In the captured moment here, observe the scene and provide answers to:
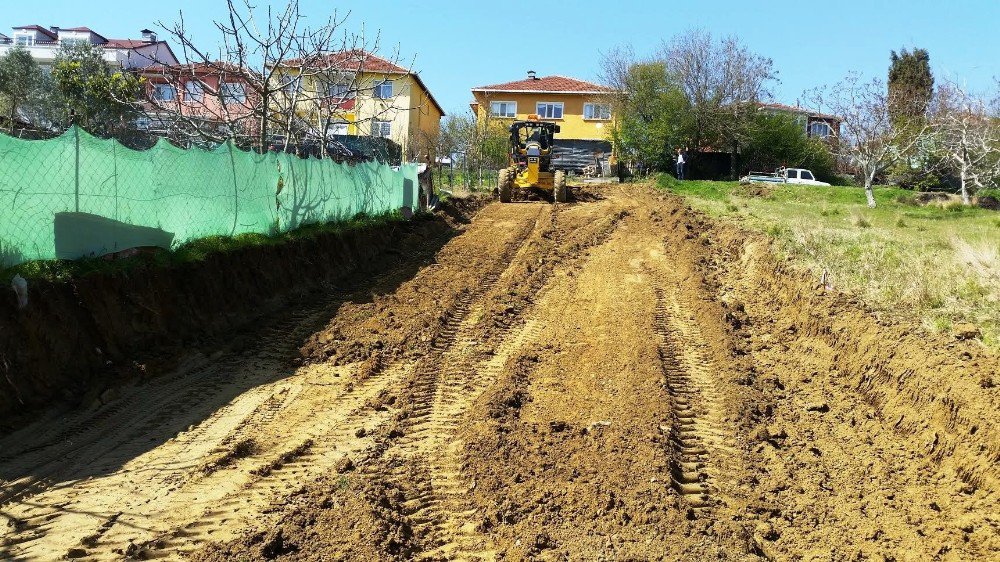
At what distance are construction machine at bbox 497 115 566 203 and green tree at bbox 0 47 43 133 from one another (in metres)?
26.1

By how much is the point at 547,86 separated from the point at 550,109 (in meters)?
1.60

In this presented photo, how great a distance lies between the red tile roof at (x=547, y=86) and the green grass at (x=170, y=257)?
3811cm

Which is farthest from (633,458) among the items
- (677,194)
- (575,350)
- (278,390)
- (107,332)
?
(677,194)

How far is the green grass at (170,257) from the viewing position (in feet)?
24.4

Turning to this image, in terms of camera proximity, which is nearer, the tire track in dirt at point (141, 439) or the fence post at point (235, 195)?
the tire track in dirt at point (141, 439)

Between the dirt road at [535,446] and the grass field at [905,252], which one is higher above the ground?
the grass field at [905,252]

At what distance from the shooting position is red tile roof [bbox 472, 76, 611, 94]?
166 ft

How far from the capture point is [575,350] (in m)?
8.98

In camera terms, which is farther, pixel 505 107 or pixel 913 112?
pixel 505 107

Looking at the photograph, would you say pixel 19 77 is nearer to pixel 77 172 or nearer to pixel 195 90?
pixel 195 90

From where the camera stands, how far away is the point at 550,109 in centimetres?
5141

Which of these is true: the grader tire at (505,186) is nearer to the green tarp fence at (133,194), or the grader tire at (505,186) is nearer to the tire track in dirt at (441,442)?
the green tarp fence at (133,194)

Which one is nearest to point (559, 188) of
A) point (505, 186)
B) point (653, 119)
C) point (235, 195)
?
point (505, 186)

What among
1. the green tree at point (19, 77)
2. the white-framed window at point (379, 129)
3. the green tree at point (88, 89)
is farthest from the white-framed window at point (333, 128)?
the green tree at point (19, 77)
